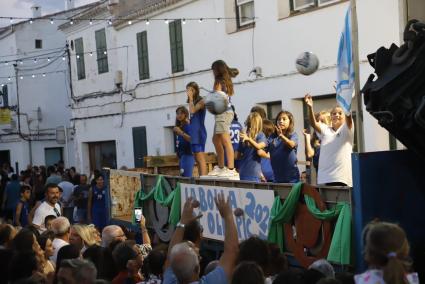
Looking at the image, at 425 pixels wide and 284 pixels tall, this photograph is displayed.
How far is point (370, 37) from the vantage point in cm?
1270

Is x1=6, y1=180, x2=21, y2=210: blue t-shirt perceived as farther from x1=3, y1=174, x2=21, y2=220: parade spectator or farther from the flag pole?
the flag pole

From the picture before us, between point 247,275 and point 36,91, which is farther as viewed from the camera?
point 36,91

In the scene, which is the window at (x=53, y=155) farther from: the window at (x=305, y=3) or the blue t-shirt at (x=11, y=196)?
the window at (x=305, y=3)

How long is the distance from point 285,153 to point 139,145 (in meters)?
13.0

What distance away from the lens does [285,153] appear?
8.61 m

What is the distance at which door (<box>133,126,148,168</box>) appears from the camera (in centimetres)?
2089

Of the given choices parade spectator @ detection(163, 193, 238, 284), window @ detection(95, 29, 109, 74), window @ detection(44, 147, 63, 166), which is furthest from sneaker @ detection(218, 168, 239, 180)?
window @ detection(44, 147, 63, 166)

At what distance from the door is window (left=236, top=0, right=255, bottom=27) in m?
5.79

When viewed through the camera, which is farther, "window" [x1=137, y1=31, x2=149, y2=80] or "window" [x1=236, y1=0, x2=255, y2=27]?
"window" [x1=137, y1=31, x2=149, y2=80]

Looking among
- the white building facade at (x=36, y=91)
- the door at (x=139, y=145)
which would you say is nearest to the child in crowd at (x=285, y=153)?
the door at (x=139, y=145)

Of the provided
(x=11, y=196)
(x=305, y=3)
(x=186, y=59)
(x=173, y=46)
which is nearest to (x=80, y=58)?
(x=173, y=46)

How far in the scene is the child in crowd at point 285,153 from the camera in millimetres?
8586

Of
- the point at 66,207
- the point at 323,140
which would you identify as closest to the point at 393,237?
the point at 323,140

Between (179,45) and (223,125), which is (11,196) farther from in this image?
(223,125)
